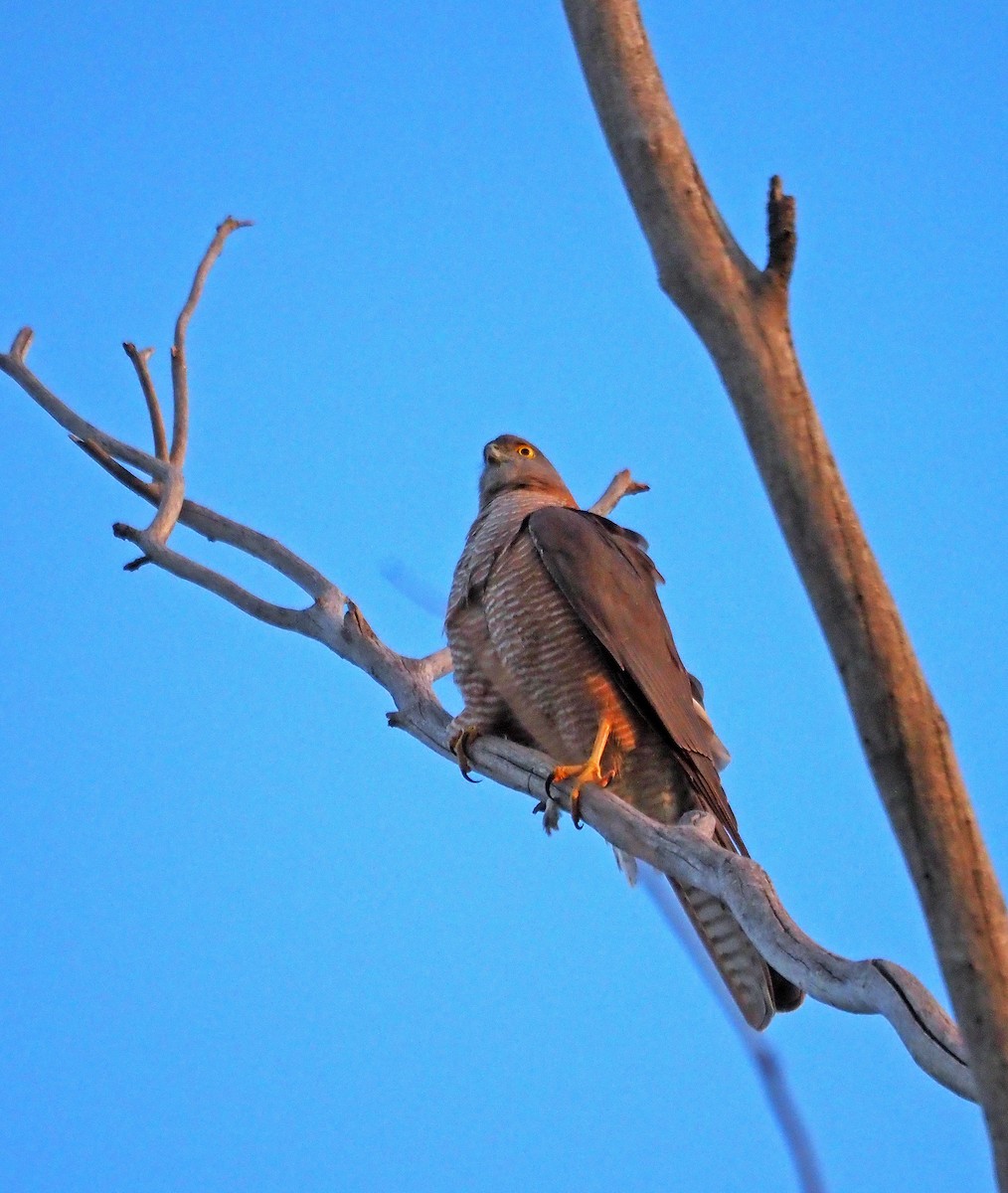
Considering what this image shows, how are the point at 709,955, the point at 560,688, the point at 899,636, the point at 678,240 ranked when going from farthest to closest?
the point at 560,688 → the point at 709,955 → the point at 678,240 → the point at 899,636

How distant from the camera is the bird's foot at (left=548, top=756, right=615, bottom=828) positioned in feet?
12.8

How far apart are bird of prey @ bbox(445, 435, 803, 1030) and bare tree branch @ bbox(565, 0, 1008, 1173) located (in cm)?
217

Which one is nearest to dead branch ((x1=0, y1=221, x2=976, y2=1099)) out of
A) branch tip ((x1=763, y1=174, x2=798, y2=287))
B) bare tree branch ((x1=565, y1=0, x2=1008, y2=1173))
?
bare tree branch ((x1=565, y1=0, x2=1008, y2=1173))

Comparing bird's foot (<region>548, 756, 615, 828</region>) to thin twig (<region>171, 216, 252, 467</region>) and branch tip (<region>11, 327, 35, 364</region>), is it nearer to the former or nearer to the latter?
thin twig (<region>171, 216, 252, 467</region>)

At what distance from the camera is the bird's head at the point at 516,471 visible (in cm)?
571

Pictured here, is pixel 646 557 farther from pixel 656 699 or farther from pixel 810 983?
pixel 810 983

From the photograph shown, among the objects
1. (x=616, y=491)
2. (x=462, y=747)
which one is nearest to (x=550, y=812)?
(x=462, y=747)

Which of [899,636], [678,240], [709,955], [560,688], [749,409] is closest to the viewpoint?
[899,636]

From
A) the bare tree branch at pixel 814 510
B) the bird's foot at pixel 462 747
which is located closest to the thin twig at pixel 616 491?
the bird's foot at pixel 462 747

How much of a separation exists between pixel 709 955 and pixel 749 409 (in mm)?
2525

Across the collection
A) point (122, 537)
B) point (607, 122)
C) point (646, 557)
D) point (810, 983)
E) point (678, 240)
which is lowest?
point (810, 983)

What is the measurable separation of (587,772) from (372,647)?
886 mm

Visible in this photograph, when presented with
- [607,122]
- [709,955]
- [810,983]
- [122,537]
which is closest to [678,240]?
[607,122]

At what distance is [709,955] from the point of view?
4.08 m
